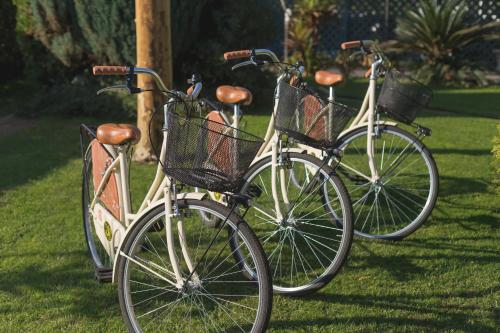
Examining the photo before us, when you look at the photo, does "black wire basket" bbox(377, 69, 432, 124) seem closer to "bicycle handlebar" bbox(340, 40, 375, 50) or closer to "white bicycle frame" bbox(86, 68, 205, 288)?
"bicycle handlebar" bbox(340, 40, 375, 50)

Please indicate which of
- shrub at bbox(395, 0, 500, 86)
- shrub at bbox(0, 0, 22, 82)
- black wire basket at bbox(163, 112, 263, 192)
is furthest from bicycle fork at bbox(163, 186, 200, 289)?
shrub at bbox(395, 0, 500, 86)

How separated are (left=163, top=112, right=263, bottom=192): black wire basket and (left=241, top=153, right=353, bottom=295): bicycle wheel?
0.75 ft

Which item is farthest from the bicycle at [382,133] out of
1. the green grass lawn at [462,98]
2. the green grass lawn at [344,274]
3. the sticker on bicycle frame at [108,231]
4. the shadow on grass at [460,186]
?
the green grass lawn at [462,98]

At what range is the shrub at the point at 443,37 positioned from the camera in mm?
13133

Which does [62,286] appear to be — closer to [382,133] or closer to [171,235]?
[171,235]

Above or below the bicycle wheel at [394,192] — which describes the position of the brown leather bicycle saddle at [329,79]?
above

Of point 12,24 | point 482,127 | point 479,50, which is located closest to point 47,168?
A: point 12,24

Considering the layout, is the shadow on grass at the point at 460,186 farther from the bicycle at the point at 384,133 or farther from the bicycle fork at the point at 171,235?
the bicycle fork at the point at 171,235

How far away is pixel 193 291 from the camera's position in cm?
297

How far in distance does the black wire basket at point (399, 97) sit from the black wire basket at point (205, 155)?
1982 millimetres

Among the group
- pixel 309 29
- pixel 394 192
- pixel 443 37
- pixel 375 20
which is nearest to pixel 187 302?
pixel 394 192

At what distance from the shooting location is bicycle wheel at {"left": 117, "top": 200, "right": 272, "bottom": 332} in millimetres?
2828

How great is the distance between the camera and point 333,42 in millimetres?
15859

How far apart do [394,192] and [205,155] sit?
124 inches
